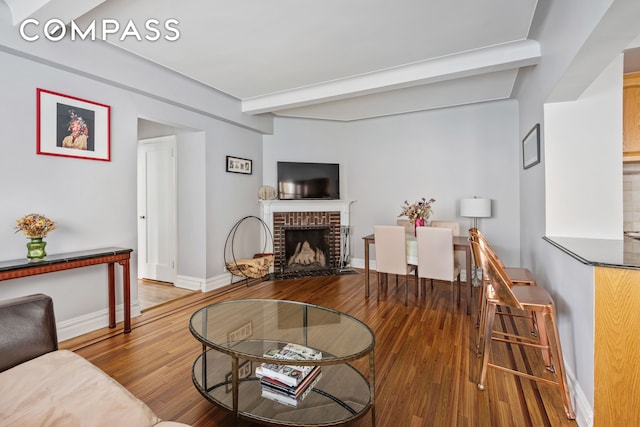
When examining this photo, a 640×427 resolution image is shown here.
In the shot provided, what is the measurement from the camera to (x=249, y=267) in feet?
14.2

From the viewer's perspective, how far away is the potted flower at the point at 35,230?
224cm

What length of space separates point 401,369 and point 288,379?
95 centimetres

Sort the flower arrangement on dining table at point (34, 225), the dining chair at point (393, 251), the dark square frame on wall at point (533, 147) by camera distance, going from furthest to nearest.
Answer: the dining chair at point (393, 251) < the dark square frame on wall at point (533, 147) < the flower arrangement on dining table at point (34, 225)

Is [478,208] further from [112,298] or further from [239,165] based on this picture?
[112,298]

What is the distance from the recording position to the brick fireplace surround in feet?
16.3

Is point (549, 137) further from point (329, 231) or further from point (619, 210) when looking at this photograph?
point (329, 231)

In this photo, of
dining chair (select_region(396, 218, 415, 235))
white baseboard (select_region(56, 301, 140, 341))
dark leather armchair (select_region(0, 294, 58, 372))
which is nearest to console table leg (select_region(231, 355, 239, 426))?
dark leather armchair (select_region(0, 294, 58, 372))

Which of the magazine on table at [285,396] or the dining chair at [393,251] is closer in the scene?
the magazine on table at [285,396]

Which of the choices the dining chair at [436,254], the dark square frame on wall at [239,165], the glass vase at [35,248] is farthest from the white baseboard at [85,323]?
the dining chair at [436,254]

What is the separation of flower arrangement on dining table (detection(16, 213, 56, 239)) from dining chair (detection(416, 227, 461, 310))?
130 inches

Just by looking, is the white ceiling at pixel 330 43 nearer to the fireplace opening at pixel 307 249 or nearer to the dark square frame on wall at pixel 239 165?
the dark square frame on wall at pixel 239 165

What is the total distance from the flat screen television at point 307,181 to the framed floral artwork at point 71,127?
2560mm

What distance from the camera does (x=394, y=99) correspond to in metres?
4.21

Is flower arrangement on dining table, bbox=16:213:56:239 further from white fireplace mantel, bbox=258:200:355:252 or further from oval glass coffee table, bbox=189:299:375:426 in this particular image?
white fireplace mantel, bbox=258:200:355:252
